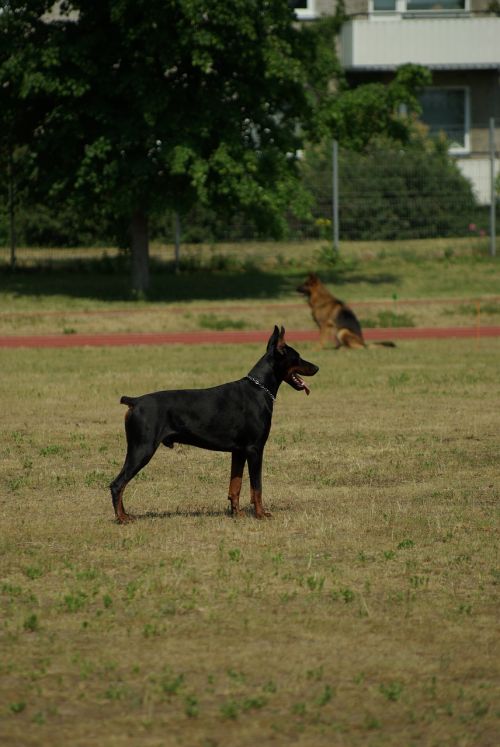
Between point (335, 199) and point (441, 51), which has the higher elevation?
point (441, 51)

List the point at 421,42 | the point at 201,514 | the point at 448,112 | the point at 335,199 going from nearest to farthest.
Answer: the point at 201,514
the point at 335,199
the point at 421,42
the point at 448,112

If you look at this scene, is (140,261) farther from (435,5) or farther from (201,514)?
(201,514)

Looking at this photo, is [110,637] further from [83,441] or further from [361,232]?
[361,232]

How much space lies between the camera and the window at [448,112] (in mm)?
43406

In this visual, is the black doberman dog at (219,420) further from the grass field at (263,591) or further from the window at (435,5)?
the window at (435,5)

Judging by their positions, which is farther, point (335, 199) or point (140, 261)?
point (335, 199)

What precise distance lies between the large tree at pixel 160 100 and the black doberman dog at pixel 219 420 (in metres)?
16.3

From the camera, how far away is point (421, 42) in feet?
137

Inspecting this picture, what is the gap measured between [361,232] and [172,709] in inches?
1124

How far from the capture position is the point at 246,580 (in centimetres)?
811

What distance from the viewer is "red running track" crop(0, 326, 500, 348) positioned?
23.6 meters

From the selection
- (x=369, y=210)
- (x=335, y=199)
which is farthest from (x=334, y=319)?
(x=369, y=210)

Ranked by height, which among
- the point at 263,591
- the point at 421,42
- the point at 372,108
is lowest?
the point at 263,591

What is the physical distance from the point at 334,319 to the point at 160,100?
7045mm
